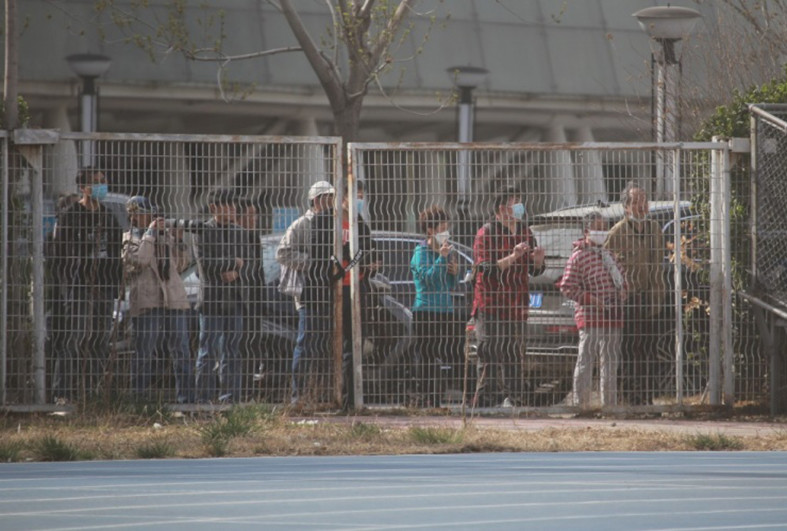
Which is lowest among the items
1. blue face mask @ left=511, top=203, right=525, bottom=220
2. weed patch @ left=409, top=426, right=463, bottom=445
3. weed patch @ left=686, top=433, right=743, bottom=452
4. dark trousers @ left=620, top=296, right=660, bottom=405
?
weed patch @ left=686, top=433, right=743, bottom=452

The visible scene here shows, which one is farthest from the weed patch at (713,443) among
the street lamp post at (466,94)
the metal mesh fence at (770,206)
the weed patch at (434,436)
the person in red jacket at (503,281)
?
the street lamp post at (466,94)

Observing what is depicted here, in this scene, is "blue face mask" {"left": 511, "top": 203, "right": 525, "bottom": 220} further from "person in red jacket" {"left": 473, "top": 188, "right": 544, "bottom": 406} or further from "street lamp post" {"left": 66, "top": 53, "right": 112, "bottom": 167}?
"street lamp post" {"left": 66, "top": 53, "right": 112, "bottom": 167}

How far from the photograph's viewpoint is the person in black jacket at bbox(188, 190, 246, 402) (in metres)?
12.7

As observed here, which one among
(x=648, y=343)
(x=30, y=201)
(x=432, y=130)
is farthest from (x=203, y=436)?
(x=432, y=130)

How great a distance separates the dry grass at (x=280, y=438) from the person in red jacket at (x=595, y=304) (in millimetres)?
1134

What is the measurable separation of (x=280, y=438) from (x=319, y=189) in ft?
9.20

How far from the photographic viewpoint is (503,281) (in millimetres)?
13078

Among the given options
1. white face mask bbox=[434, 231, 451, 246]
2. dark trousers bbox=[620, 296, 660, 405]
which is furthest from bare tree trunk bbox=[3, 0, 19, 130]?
dark trousers bbox=[620, 296, 660, 405]

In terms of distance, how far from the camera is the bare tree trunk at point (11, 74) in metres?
12.9

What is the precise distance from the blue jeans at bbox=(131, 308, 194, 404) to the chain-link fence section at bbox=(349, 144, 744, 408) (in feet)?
4.68

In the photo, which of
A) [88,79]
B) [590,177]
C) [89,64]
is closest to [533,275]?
[590,177]

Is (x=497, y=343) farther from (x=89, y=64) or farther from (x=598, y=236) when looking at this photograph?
(x=89, y=64)

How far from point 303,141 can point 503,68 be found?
18.4 m

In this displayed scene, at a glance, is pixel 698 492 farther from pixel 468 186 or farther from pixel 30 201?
pixel 30 201
